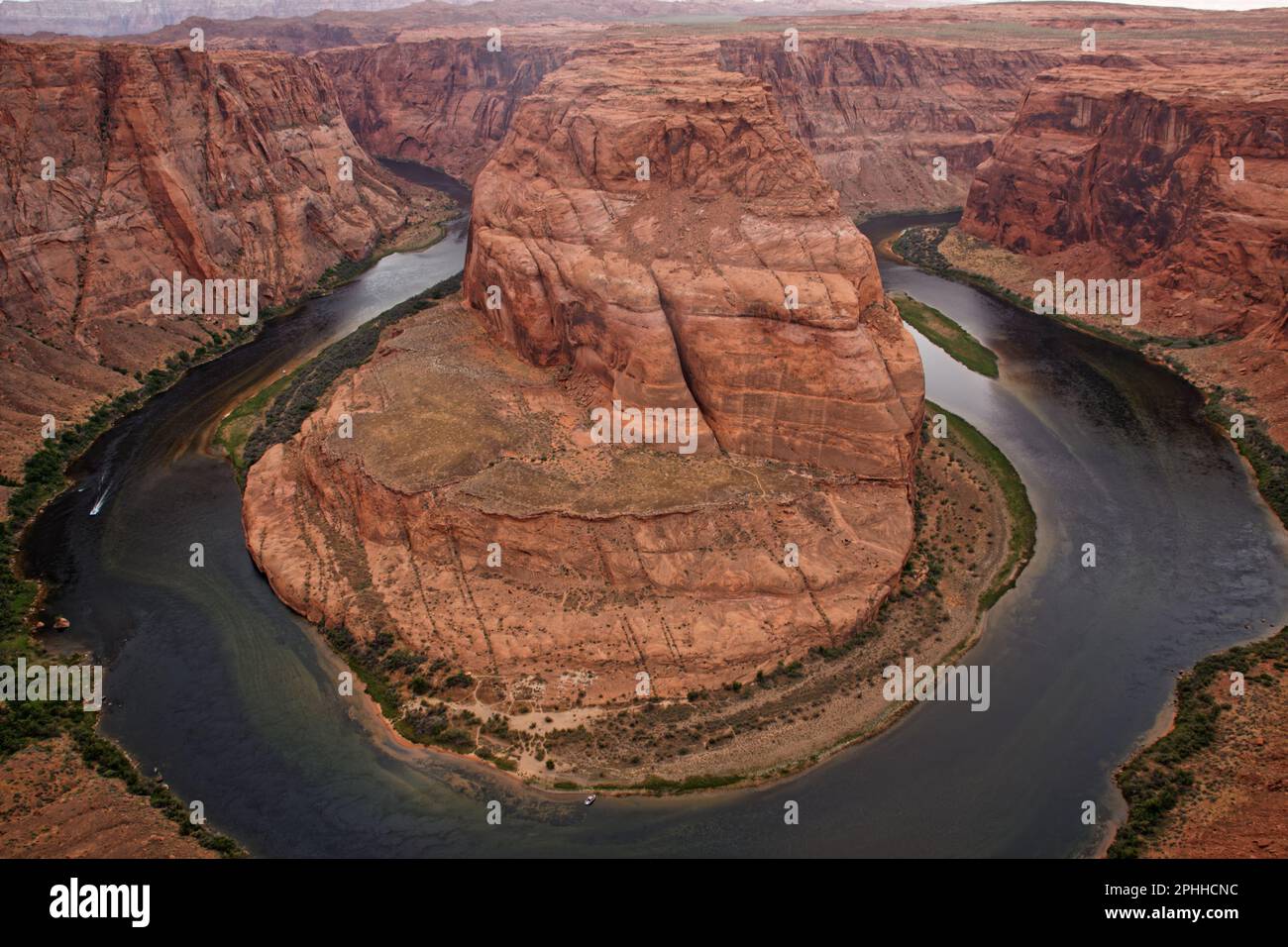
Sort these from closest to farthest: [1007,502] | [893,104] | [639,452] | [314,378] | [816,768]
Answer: [816,768], [639,452], [1007,502], [314,378], [893,104]

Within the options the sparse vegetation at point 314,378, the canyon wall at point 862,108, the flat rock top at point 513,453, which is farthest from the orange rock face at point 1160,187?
the sparse vegetation at point 314,378

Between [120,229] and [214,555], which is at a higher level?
[120,229]

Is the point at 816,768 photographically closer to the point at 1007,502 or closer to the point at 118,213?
the point at 1007,502

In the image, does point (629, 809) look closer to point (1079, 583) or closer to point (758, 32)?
point (1079, 583)

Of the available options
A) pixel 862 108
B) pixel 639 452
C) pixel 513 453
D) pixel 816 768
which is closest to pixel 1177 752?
pixel 816 768

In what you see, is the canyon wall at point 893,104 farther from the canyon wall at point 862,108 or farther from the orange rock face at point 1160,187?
the orange rock face at point 1160,187

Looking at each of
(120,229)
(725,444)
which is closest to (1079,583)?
(725,444)

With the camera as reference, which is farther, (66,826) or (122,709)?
(122,709)

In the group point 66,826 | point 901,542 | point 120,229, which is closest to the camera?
point 66,826
